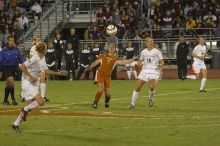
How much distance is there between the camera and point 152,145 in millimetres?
13664

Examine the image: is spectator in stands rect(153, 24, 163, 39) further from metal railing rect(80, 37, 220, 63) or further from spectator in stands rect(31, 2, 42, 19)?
spectator in stands rect(31, 2, 42, 19)

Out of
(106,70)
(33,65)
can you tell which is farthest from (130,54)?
(33,65)

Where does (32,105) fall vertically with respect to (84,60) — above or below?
above

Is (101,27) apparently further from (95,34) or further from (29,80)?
(29,80)

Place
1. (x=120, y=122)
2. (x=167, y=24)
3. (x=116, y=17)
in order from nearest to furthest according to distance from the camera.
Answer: (x=120, y=122) → (x=116, y=17) → (x=167, y=24)

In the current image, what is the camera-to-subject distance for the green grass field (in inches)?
562

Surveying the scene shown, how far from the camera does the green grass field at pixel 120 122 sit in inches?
562

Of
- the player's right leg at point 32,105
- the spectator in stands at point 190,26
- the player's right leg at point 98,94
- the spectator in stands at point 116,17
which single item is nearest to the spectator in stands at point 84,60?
the spectator in stands at point 116,17

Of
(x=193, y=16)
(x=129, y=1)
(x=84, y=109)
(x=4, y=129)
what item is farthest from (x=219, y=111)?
(x=129, y=1)

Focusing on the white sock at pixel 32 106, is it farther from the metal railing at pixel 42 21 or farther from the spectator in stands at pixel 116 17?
the metal railing at pixel 42 21

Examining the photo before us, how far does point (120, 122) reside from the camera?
17344 millimetres

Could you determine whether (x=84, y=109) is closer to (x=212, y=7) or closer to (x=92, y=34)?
(x=92, y=34)

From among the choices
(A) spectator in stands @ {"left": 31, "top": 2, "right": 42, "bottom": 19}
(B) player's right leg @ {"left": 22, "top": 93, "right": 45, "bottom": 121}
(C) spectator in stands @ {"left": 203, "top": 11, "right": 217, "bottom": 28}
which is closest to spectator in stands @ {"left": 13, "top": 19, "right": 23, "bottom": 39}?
(A) spectator in stands @ {"left": 31, "top": 2, "right": 42, "bottom": 19}

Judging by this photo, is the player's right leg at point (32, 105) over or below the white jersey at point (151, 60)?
below
